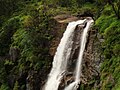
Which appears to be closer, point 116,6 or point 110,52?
point 110,52

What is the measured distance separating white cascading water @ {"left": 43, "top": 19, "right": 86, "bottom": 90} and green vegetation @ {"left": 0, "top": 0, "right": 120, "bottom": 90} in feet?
2.79

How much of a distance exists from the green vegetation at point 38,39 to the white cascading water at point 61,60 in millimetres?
849

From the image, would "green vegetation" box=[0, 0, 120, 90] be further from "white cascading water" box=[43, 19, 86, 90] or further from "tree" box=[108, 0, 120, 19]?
"white cascading water" box=[43, 19, 86, 90]

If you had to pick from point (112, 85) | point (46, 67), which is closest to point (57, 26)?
point (46, 67)

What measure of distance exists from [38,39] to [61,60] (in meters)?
3.53

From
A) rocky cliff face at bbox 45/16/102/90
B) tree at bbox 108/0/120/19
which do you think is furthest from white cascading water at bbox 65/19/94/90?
tree at bbox 108/0/120/19

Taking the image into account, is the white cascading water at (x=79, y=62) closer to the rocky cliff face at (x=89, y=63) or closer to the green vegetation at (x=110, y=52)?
the rocky cliff face at (x=89, y=63)

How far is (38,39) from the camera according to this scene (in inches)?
1058

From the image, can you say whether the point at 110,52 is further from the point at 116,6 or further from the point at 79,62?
the point at 116,6

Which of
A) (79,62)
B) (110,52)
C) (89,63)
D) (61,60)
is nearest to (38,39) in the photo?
(61,60)

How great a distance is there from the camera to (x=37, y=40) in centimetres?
2686

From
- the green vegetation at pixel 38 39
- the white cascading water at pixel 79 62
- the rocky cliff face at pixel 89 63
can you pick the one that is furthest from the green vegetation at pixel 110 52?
the white cascading water at pixel 79 62

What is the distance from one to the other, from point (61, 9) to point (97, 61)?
14.5m

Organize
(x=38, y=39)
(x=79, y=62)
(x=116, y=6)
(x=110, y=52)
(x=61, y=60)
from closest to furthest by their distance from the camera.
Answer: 1. (x=110, y=52)
2. (x=116, y=6)
3. (x=79, y=62)
4. (x=61, y=60)
5. (x=38, y=39)
